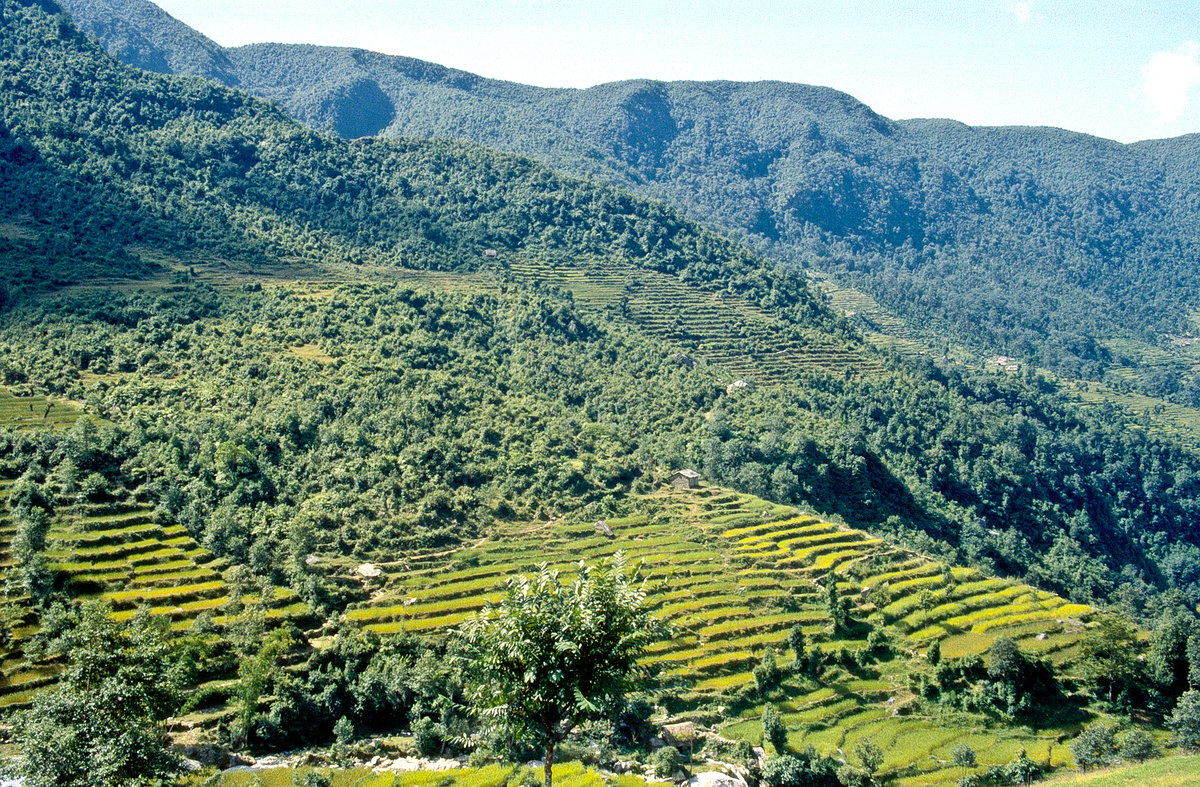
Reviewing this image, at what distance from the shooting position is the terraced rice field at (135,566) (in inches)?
1622

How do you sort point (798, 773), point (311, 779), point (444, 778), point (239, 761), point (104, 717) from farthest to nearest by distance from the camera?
point (239, 761), point (798, 773), point (444, 778), point (311, 779), point (104, 717)

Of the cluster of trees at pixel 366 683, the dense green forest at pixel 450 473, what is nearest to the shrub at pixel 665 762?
the dense green forest at pixel 450 473

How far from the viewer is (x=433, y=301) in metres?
90.0

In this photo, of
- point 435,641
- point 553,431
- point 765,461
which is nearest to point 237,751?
point 435,641

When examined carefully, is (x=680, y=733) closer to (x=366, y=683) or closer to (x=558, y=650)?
(x=366, y=683)

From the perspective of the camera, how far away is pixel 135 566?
43875mm

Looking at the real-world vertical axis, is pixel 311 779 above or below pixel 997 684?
below

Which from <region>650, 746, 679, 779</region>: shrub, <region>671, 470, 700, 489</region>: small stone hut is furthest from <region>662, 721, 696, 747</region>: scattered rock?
<region>671, 470, 700, 489</region>: small stone hut

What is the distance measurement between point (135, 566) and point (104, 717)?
23776 mm

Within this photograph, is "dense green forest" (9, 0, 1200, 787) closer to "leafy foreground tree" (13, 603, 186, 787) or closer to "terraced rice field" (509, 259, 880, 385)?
"leafy foreground tree" (13, 603, 186, 787)

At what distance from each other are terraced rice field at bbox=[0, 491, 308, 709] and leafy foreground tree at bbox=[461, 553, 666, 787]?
29245mm

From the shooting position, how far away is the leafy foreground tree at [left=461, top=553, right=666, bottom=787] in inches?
672

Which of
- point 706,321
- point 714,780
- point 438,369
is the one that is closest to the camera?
point 714,780

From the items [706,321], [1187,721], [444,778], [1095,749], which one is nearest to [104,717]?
[444,778]
